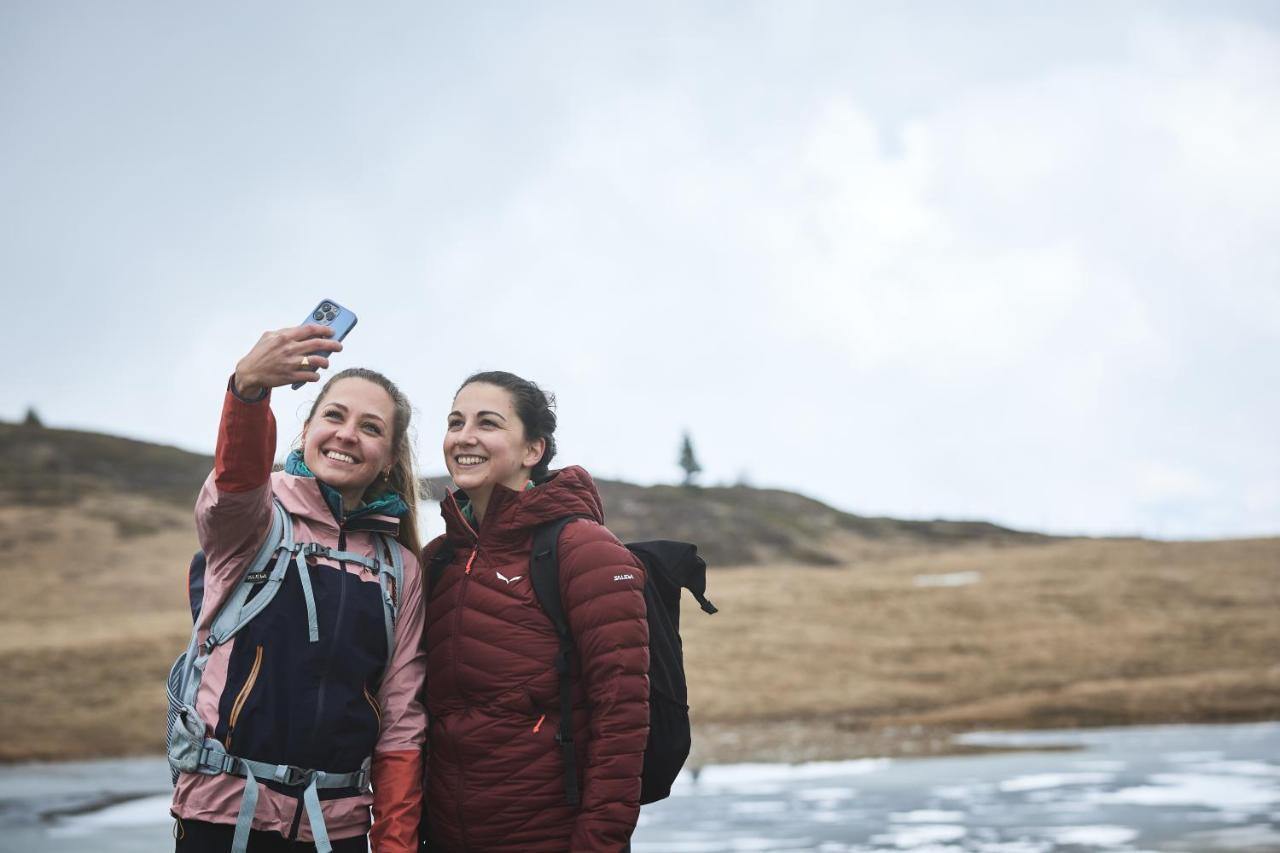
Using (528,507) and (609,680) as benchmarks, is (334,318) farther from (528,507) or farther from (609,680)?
(609,680)

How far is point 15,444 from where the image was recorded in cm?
7150

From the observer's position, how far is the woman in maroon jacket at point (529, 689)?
3.36m

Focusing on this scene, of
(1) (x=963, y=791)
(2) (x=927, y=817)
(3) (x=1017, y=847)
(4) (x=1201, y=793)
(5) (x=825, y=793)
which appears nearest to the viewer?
(3) (x=1017, y=847)

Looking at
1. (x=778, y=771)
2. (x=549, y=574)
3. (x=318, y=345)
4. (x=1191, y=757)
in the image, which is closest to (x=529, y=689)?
(x=549, y=574)

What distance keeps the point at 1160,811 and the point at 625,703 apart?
8.66 metres

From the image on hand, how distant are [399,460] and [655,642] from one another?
103cm

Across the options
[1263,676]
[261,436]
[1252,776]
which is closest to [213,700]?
[261,436]

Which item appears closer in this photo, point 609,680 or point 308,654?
point 308,654

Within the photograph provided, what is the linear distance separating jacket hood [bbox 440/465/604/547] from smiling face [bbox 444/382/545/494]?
0.23 ft

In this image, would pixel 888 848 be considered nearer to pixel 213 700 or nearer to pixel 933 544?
pixel 213 700

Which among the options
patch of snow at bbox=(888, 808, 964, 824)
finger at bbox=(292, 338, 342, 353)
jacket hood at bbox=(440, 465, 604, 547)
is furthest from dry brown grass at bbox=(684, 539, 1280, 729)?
finger at bbox=(292, 338, 342, 353)

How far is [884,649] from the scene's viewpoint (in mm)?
29375

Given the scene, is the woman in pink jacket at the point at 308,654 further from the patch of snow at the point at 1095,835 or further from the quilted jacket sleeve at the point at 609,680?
the patch of snow at the point at 1095,835

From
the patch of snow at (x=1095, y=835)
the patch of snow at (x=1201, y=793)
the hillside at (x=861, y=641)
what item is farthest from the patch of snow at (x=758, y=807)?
the hillside at (x=861, y=641)
